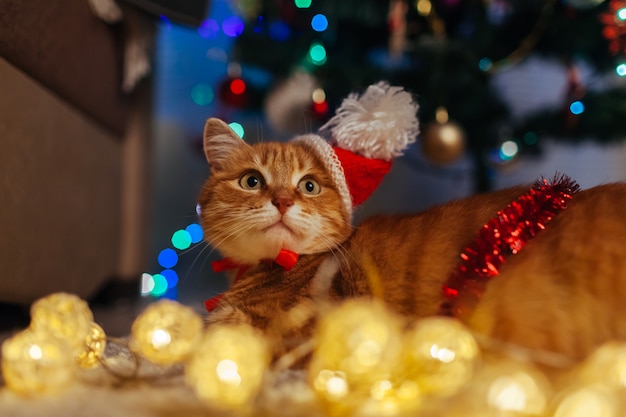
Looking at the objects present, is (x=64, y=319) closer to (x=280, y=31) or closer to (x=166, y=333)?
(x=166, y=333)

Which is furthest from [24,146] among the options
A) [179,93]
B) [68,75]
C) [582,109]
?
[582,109]

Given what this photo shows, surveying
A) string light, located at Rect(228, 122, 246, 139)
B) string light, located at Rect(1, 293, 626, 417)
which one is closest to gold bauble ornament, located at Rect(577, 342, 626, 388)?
string light, located at Rect(1, 293, 626, 417)

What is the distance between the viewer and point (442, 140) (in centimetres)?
177

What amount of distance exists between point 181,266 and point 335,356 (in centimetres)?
189

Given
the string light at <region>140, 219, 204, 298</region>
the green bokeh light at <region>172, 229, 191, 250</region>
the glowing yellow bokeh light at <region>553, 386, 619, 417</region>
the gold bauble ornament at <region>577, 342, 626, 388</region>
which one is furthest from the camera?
the green bokeh light at <region>172, 229, 191, 250</region>

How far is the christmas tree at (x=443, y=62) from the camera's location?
5.98 ft

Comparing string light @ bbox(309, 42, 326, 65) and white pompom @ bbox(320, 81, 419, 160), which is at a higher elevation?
string light @ bbox(309, 42, 326, 65)

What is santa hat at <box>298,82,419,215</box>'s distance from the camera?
3.15ft

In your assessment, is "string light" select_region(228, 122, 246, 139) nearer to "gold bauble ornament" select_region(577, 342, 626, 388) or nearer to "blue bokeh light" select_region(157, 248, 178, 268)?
"gold bauble ornament" select_region(577, 342, 626, 388)

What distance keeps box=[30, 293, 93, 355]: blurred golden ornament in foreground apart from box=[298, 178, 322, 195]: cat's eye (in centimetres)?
42

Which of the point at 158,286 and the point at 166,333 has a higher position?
the point at 158,286

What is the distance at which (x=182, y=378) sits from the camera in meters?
0.79

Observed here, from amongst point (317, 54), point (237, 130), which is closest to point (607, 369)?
point (237, 130)

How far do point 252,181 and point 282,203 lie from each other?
11cm
